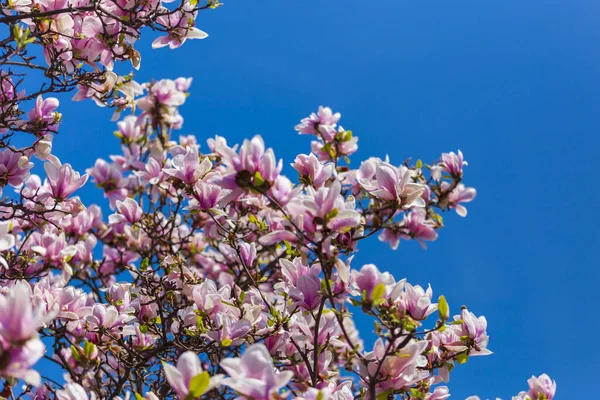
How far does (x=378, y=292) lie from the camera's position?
6.93ft

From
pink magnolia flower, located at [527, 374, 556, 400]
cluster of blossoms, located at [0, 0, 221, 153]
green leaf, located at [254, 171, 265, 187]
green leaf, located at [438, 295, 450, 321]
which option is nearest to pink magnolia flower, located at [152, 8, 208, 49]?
cluster of blossoms, located at [0, 0, 221, 153]

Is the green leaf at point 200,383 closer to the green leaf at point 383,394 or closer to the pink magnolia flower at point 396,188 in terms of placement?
the green leaf at point 383,394

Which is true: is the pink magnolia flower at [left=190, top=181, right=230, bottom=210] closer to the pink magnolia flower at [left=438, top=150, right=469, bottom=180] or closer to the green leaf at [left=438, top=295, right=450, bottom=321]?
the green leaf at [left=438, top=295, right=450, bottom=321]

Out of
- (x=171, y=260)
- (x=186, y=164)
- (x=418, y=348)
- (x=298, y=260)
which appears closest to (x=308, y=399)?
(x=418, y=348)

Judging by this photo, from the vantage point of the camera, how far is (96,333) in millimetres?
3125

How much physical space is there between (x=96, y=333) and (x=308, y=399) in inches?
73.3

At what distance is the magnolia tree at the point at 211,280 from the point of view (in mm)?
2059

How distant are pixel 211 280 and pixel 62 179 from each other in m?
1.21

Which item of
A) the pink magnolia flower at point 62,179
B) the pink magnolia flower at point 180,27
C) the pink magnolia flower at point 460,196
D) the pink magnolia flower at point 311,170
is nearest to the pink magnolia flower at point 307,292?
the pink magnolia flower at point 311,170

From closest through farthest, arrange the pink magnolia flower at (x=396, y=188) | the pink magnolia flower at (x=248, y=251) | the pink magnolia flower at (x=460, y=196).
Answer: the pink magnolia flower at (x=396, y=188) < the pink magnolia flower at (x=248, y=251) < the pink magnolia flower at (x=460, y=196)

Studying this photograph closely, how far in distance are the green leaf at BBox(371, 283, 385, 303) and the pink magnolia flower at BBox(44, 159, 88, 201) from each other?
7.35ft

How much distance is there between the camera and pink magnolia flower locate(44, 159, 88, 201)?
3.27m

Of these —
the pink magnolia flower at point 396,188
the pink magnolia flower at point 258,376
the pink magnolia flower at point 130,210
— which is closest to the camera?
the pink magnolia flower at point 258,376

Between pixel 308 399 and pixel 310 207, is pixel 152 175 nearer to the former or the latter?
pixel 310 207
